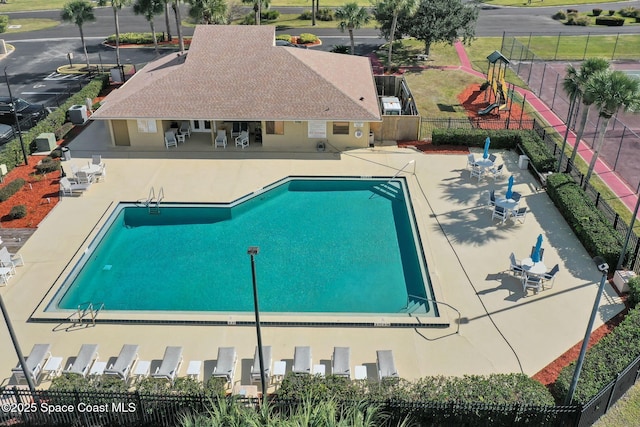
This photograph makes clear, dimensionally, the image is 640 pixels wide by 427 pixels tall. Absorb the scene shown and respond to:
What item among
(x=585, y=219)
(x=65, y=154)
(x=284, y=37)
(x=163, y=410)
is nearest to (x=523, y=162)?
(x=585, y=219)

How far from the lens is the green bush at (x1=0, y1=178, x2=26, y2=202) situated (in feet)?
89.2

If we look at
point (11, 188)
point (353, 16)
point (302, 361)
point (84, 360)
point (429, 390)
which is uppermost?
point (353, 16)

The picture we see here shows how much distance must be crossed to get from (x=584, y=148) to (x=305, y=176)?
1581 cm

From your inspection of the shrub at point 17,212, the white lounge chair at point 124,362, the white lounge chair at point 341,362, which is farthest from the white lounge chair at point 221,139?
the white lounge chair at point 341,362

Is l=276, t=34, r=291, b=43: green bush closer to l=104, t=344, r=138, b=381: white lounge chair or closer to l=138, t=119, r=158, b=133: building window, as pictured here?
l=138, t=119, r=158, b=133: building window

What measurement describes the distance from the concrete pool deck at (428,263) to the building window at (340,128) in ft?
4.30

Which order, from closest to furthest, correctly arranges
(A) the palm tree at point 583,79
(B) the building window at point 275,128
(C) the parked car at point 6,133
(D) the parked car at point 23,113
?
1. (A) the palm tree at point 583,79
2. (B) the building window at point 275,128
3. (C) the parked car at point 6,133
4. (D) the parked car at point 23,113

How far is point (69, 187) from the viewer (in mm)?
27500

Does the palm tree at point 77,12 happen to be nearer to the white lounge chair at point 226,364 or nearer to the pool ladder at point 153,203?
the pool ladder at point 153,203

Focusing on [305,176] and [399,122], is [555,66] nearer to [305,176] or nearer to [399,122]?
[399,122]

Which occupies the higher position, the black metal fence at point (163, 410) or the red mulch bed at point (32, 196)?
the red mulch bed at point (32, 196)

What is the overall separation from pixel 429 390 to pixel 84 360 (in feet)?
34.9

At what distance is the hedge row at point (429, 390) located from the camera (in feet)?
51.0

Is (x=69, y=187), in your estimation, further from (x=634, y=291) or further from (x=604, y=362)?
(x=634, y=291)
